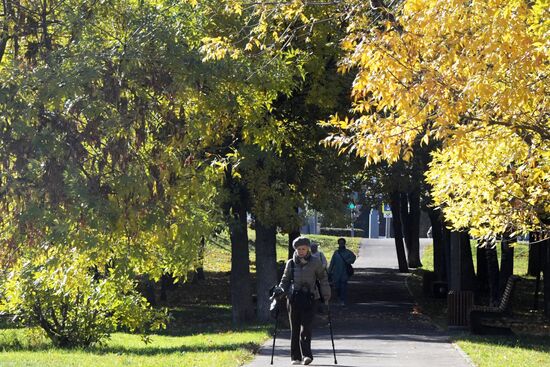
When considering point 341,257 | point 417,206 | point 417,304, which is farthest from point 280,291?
point 417,206

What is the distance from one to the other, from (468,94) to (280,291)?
563 centimetres

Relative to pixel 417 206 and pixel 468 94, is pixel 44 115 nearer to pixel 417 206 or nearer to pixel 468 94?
pixel 468 94

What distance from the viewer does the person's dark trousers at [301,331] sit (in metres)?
14.8

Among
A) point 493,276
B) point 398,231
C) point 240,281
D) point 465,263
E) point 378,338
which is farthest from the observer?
point 398,231

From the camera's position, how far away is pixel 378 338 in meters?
20.0

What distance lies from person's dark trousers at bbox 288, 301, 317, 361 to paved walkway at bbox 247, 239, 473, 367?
0.32 metres

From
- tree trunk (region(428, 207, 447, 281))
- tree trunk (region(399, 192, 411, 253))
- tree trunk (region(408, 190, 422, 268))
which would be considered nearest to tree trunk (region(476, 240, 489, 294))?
tree trunk (region(428, 207, 447, 281))

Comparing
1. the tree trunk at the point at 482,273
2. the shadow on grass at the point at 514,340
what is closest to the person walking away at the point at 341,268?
the tree trunk at the point at 482,273

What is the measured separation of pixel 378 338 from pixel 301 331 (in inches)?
213

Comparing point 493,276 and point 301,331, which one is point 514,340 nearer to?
point 301,331

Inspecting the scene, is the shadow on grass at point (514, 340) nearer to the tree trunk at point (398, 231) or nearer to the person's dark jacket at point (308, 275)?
the person's dark jacket at point (308, 275)

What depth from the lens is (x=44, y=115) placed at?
958 centimetres

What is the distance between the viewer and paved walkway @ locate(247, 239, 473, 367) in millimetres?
15844

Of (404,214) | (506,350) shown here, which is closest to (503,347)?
(506,350)
